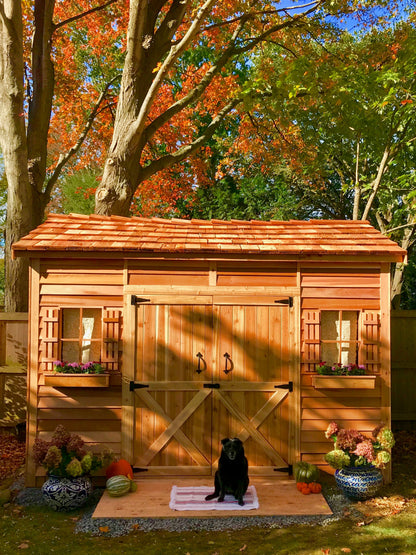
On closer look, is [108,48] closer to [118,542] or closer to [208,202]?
[208,202]

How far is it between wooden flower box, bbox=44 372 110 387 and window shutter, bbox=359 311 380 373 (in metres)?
3.32

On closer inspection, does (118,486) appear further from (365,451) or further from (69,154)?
(69,154)

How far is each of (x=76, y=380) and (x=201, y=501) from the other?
2053 mm

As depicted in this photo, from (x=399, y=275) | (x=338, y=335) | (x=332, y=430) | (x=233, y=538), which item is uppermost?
(x=399, y=275)

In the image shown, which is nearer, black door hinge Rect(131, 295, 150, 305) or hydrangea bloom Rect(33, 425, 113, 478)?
hydrangea bloom Rect(33, 425, 113, 478)

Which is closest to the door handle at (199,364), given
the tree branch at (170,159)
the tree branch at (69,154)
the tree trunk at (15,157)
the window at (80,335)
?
the window at (80,335)

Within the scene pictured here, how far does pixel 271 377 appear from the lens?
646cm

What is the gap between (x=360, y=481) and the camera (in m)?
5.82

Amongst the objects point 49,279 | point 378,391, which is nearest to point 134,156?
point 49,279

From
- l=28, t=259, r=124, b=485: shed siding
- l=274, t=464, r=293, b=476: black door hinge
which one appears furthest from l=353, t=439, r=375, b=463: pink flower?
l=28, t=259, r=124, b=485: shed siding

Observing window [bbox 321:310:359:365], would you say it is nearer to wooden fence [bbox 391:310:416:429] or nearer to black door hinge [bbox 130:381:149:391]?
black door hinge [bbox 130:381:149:391]

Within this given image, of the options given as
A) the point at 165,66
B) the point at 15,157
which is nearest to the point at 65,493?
the point at 15,157

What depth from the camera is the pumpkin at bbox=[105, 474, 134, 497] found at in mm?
5820

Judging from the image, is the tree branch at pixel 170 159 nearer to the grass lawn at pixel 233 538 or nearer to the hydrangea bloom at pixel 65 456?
the hydrangea bloom at pixel 65 456
